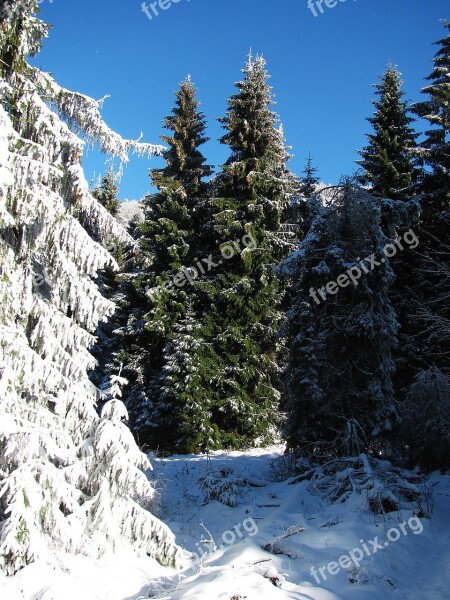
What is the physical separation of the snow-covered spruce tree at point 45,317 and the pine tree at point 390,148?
43.6 ft

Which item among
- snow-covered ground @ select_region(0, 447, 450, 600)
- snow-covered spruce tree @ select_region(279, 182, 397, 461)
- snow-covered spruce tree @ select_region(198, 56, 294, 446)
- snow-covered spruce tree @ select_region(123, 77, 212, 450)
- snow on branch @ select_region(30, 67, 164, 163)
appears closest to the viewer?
snow-covered ground @ select_region(0, 447, 450, 600)

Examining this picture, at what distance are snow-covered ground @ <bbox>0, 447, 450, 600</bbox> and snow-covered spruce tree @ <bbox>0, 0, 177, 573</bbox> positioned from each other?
0.47 meters

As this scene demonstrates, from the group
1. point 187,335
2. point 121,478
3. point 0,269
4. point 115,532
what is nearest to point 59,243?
point 0,269

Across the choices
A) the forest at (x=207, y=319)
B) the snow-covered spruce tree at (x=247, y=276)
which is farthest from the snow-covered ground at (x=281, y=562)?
the snow-covered spruce tree at (x=247, y=276)

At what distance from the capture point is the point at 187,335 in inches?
672

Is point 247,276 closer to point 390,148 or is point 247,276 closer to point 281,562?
point 390,148

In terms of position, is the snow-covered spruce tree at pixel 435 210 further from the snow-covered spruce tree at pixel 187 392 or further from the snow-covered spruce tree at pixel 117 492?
the snow-covered spruce tree at pixel 117 492

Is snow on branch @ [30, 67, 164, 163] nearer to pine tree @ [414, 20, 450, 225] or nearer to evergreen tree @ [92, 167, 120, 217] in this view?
pine tree @ [414, 20, 450, 225]

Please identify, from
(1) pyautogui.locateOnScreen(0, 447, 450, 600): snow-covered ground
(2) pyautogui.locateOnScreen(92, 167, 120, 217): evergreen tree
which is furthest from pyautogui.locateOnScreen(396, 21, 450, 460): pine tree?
(2) pyautogui.locateOnScreen(92, 167, 120, 217): evergreen tree

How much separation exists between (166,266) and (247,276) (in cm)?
398

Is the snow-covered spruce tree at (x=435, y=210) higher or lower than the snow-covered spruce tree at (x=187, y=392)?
higher

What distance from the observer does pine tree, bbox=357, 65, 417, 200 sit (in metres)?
17.7

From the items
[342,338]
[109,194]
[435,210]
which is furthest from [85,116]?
[109,194]

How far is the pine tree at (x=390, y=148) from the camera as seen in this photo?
58.0ft
